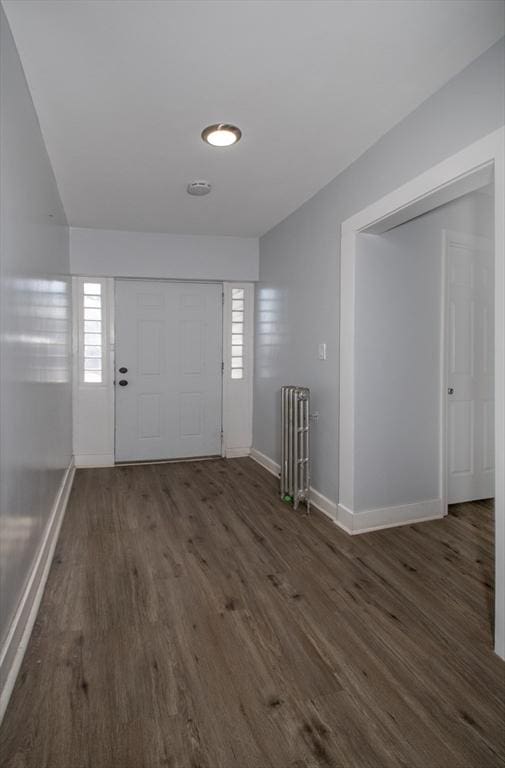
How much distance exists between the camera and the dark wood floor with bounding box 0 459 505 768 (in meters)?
1.37

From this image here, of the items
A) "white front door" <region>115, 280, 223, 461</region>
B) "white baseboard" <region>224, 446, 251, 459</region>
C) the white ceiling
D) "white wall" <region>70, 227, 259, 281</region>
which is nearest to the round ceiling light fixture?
the white ceiling

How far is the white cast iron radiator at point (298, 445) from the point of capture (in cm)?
334

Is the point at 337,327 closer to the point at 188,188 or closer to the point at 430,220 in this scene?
the point at 430,220

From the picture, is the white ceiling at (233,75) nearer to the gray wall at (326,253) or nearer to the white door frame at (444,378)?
the gray wall at (326,253)

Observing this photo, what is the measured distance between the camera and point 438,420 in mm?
3262

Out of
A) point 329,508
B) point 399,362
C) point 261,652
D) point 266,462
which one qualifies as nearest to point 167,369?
point 266,462

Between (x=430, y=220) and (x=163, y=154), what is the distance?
1.91m

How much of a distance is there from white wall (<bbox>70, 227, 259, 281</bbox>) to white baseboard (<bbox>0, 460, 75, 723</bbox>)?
254 cm

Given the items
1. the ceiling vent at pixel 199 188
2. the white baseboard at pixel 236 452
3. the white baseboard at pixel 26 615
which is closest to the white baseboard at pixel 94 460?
the white baseboard at pixel 236 452

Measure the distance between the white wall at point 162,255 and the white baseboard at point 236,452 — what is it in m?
1.95

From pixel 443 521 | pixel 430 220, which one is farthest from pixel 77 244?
pixel 443 521

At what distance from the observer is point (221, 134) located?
8.16 ft

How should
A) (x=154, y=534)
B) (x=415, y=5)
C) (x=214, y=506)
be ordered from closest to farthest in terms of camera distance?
(x=415, y=5) < (x=154, y=534) < (x=214, y=506)

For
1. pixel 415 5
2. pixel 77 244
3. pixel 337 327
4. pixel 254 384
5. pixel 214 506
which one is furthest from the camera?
pixel 254 384
